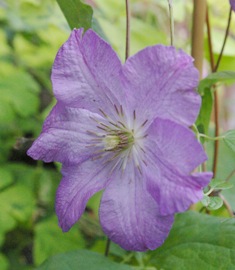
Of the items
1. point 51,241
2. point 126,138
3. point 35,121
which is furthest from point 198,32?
point 35,121

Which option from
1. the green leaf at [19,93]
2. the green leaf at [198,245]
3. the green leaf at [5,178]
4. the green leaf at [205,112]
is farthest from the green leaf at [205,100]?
the green leaf at [19,93]

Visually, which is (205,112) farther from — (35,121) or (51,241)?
(35,121)

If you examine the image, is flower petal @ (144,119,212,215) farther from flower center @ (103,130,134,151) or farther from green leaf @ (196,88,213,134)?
green leaf @ (196,88,213,134)

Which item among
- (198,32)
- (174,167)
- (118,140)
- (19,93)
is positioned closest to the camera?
(174,167)

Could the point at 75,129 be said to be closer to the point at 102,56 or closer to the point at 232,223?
the point at 102,56

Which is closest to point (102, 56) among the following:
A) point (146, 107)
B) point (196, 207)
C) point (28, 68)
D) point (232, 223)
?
point (146, 107)

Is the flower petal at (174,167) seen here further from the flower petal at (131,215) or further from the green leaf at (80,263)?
the green leaf at (80,263)
